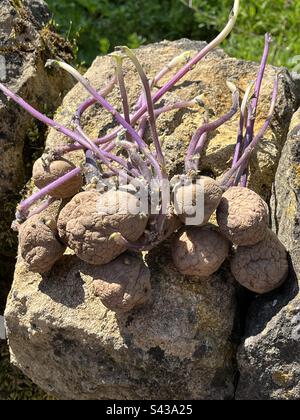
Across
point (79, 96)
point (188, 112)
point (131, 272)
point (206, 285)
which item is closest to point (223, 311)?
point (206, 285)

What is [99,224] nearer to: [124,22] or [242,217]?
[242,217]

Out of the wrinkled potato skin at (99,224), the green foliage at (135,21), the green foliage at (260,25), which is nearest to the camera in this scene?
the wrinkled potato skin at (99,224)

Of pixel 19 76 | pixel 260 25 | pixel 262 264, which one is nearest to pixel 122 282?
pixel 262 264

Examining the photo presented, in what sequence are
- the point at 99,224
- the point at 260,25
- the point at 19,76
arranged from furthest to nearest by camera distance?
the point at 260,25, the point at 19,76, the point at 99,224

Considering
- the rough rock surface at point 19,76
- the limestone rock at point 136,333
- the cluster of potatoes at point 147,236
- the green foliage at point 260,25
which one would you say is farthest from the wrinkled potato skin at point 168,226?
the green foliage at point 260,25

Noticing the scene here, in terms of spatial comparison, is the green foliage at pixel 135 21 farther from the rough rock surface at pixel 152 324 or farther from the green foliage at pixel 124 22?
the rough rock surface at pixel 152 324

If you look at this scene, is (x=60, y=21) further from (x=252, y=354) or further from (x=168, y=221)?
(x=252, y=354)

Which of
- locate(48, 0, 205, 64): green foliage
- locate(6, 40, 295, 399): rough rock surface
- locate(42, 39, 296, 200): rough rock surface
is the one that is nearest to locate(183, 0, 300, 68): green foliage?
locate(48, 0, 205, 64): green foliage
